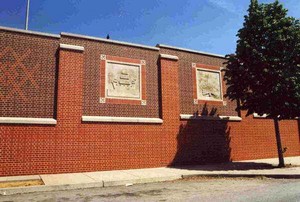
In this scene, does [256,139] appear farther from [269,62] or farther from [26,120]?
[26,120]

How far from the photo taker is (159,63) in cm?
1658

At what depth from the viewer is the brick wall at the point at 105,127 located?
1266 cm

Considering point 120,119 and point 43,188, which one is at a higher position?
point 120,119

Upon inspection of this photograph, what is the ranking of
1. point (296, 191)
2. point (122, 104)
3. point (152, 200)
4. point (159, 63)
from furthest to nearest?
1. point (159, 63)
2. point (122, 104)
3. point (296, 191)
4. point (152, 200)

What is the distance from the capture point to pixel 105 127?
14.3m

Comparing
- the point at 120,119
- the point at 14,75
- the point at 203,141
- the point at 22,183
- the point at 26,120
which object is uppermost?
the point at 14,75

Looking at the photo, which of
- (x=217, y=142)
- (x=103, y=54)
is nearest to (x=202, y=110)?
(x=217, y=142)

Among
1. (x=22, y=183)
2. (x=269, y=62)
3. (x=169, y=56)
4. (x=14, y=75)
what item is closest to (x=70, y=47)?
(x=14, y=75)

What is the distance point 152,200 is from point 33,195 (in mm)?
3740

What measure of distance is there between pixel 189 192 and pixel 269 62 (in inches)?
344

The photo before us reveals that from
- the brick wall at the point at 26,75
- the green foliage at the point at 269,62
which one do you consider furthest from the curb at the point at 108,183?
the brick wall at the point at 26,75

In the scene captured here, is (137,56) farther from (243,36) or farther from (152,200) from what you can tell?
(152,200)

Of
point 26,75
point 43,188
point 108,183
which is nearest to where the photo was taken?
point 43,188

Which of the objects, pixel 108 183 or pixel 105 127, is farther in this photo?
pixel 105 127
